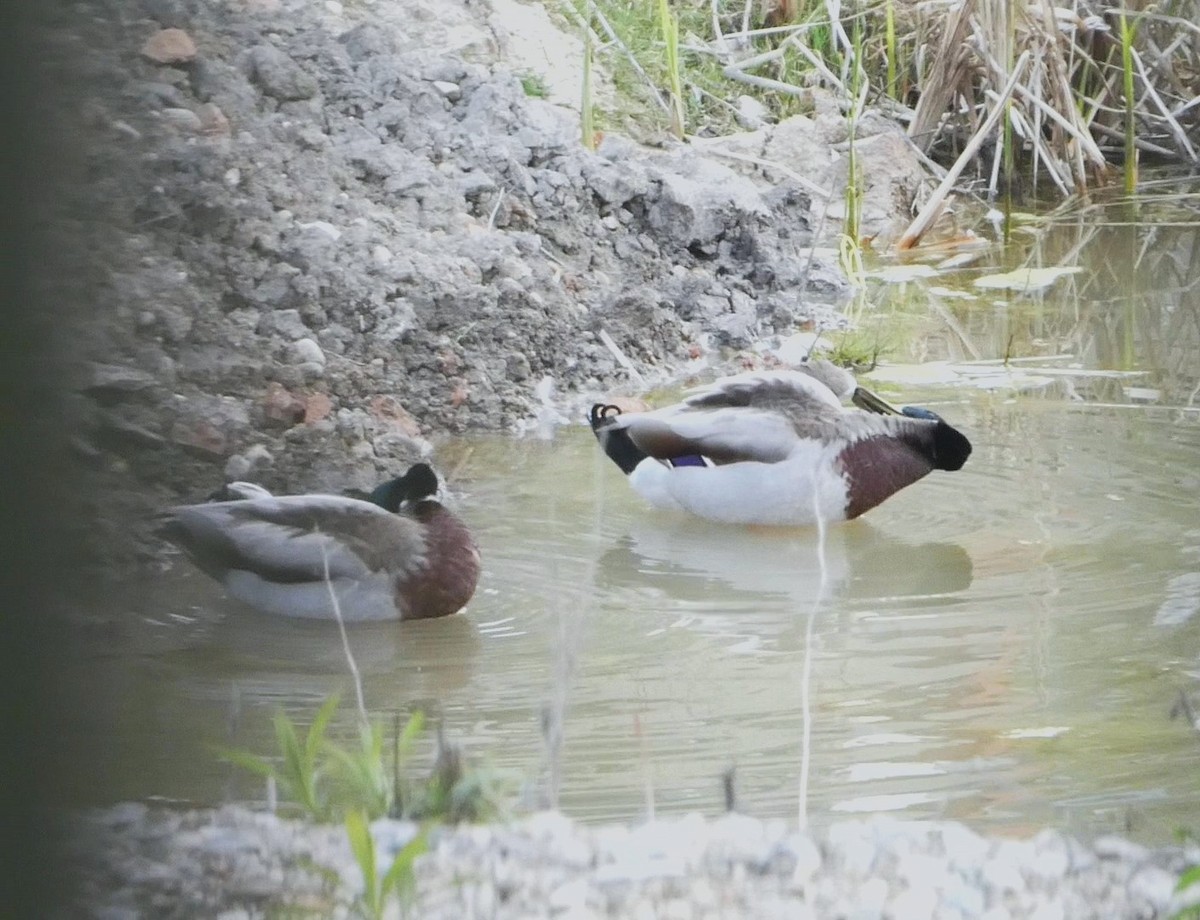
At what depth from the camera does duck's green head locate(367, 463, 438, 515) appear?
4352mm

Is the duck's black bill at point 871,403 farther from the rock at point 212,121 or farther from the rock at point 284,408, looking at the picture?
the rock at point 212,121

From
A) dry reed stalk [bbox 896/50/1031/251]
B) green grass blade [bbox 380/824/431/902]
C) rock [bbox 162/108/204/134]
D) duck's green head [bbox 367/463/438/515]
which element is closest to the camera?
green grass blade [bbox 380/824/431/902]

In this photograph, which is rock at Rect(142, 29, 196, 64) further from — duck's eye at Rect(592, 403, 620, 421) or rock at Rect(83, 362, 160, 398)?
duck's eye at Rect(592, 403, 620, 421)

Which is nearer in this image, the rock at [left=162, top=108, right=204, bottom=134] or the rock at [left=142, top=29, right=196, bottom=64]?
the rock at [left=162, top=108, right=204, bottom=134]

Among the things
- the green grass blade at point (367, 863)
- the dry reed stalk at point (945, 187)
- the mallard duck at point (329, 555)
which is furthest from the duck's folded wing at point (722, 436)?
the dry reed stalk at point (945, 187)

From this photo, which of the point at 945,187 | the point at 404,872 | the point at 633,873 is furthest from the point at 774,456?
the point at 945,187

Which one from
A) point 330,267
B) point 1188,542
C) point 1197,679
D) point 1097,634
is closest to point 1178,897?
point 1197,679

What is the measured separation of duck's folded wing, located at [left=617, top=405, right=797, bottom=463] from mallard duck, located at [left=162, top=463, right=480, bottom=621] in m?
1.05

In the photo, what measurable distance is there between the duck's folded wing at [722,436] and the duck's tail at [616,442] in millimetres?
20

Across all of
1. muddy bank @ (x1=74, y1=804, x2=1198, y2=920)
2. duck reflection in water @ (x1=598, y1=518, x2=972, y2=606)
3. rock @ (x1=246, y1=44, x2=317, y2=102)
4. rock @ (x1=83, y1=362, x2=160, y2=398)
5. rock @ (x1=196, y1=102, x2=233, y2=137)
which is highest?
rock @ (x1=246, y1=44, x2=317, y2=102)

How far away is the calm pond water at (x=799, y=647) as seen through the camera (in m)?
2.99

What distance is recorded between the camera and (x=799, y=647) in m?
3.93

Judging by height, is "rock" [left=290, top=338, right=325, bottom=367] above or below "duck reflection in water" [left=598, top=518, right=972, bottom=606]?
above

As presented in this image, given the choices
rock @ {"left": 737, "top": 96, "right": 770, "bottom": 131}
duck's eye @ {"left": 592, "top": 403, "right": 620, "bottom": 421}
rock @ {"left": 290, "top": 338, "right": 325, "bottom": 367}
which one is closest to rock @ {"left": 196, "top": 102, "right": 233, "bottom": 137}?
rock @ {"left": 290, "top": 338, "right": 325, "bottom": 367}
